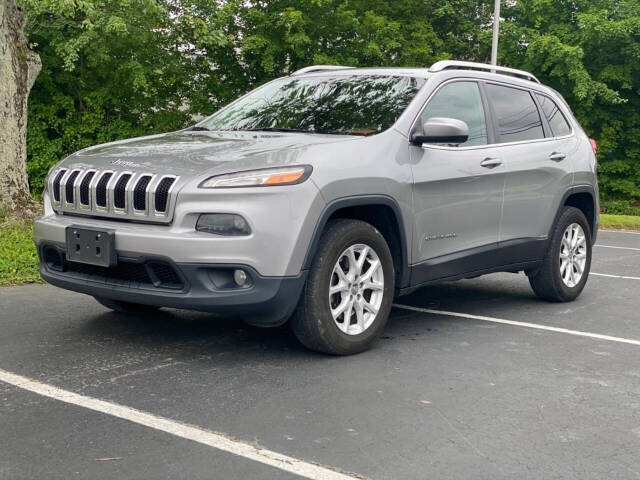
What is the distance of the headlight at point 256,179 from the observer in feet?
15.0

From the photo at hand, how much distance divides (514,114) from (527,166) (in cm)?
44

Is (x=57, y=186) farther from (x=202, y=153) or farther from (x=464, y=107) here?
(x=464, y=107)

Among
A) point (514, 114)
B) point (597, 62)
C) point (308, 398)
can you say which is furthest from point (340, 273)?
point (597, 62)

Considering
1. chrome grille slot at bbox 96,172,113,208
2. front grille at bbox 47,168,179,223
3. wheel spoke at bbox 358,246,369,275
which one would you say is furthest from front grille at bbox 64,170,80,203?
wheel spoke at bbox 358,246,369,275

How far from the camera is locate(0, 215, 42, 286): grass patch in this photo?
737 cm

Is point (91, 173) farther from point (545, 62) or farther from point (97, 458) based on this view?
point (545, 62)

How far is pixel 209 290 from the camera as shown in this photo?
4598 mm

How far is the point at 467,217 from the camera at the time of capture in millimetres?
5914

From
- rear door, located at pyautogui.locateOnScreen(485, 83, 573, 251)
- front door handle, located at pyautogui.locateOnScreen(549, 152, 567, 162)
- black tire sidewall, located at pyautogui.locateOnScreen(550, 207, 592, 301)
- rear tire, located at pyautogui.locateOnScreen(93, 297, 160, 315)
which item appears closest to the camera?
rear tire, located at pyautogui.locateOnScreen(93, 297, 160, 315)

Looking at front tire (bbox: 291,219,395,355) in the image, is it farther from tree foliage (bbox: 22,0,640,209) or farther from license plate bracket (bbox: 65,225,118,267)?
tree foliage (bbox: 22,0,640,209)

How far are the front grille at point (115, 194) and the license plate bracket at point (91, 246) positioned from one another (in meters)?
0.14

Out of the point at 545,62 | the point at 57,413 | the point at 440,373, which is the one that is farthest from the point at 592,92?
the point at 57,413

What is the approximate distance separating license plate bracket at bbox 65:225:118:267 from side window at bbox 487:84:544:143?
3.09 metres

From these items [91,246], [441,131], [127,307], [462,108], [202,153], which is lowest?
[127,307]
